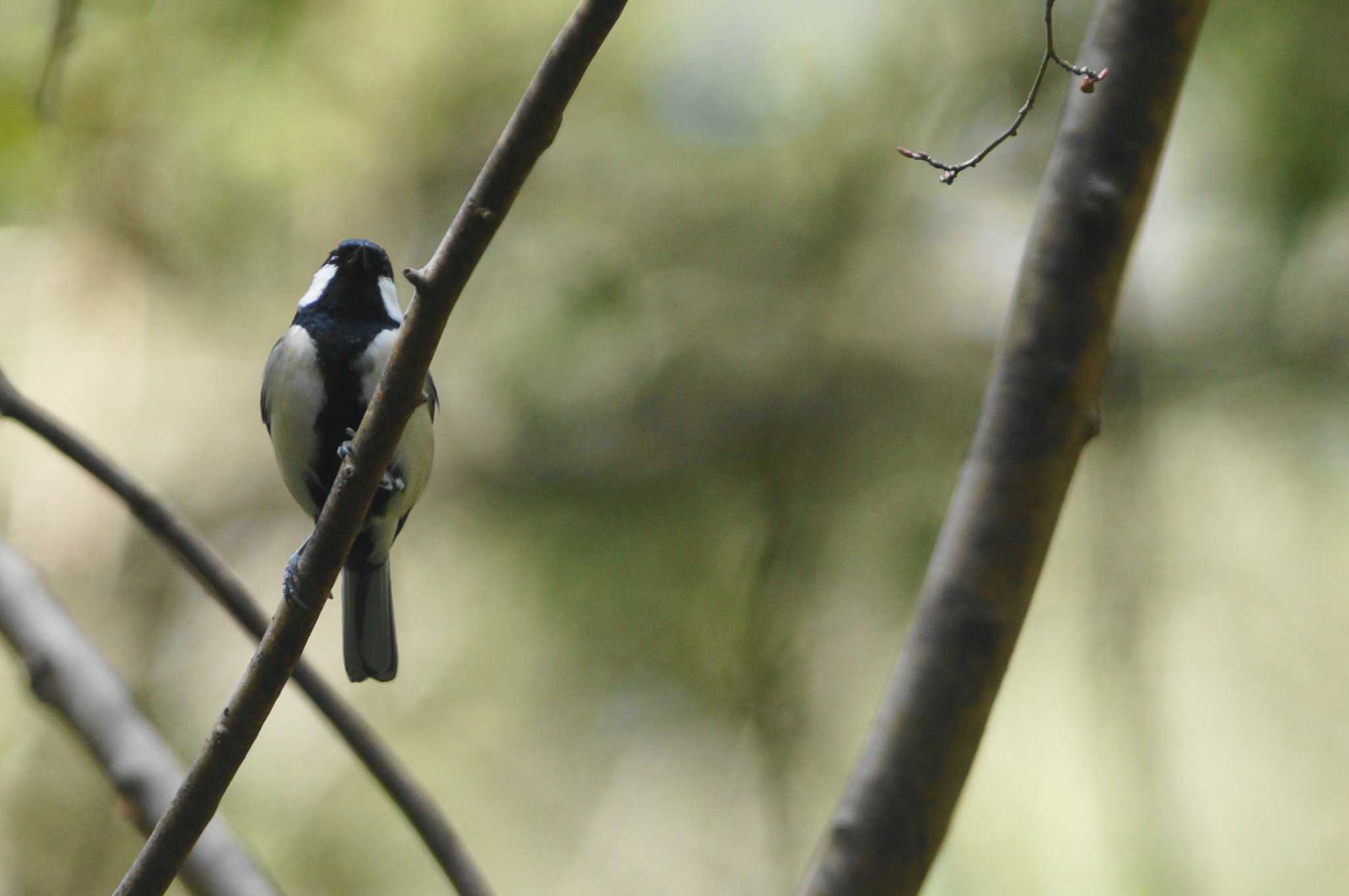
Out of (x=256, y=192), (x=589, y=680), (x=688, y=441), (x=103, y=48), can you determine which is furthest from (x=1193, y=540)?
(x=103, y=48)

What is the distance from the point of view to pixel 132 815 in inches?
47.3

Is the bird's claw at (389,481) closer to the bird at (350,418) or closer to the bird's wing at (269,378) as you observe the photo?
the bird at (350,418)

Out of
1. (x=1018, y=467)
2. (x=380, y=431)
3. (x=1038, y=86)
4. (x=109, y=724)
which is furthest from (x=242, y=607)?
(x=1038, y=86)

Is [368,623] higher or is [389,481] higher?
[389,481]

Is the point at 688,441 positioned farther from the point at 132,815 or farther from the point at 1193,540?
the point at 132,815

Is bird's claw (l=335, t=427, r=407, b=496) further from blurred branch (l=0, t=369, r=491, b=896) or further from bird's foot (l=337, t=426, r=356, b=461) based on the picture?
blurred branch (l=0, t=369, r=491, b=896)

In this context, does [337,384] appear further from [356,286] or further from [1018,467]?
[1018,467]

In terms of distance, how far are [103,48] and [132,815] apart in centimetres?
162

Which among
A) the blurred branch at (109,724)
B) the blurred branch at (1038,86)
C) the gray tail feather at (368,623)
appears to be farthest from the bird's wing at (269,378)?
the blurred branch at (1038,86)

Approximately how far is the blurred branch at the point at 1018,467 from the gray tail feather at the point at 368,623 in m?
0.63

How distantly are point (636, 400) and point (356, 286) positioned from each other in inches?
34.3

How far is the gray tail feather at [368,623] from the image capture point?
1.42 metres

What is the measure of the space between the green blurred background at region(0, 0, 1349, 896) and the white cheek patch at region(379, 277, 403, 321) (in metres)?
0.64

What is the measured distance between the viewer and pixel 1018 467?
3.64 ft
